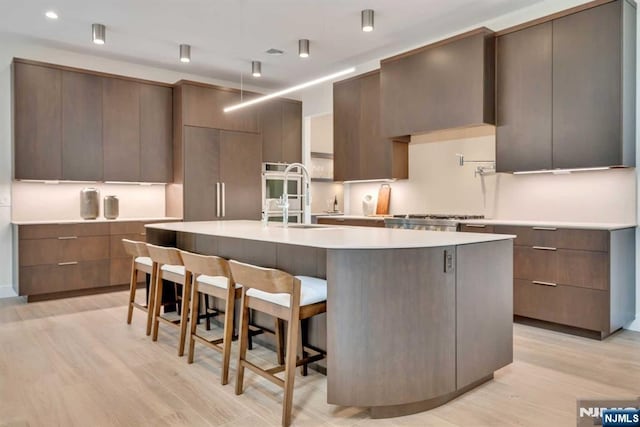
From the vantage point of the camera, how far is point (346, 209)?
6.35 m

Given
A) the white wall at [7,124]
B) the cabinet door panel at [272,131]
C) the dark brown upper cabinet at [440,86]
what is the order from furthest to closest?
the cabinet door panel at [272,131] < the white wall at [7,124] < the dark brown upper cabinet at [440,86]

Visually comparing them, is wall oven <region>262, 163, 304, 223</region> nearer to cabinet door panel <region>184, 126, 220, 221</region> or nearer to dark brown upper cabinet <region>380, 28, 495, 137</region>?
cabinet door panel <region>184, 126, 220, 221</region>

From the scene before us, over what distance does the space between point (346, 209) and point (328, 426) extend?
4386mm

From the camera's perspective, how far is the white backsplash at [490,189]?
12.5 feet

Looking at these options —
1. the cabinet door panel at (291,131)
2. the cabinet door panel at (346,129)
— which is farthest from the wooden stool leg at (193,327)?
the cabinet door panel at (291,131)

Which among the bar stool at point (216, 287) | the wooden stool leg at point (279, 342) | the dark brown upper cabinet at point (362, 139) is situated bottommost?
the wooden stool leg at point (279, 342)

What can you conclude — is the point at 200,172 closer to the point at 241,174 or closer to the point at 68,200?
the point at 241,174

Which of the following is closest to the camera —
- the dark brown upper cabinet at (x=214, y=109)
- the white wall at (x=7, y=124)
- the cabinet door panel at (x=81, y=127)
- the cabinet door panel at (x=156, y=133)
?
the white wall at (x=7, y=124)

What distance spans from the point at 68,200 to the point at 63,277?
1054 millimetres

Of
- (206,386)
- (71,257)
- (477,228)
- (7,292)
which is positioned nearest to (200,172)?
(71,257)

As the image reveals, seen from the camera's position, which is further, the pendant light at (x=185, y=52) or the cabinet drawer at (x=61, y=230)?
the pendant light at (x=185, y=52)

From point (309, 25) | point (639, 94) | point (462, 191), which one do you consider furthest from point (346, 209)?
point (639, 94)

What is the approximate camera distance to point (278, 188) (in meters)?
6.89

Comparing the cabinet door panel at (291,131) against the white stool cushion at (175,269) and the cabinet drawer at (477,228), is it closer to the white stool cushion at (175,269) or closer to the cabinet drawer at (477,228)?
the cabinet drawer at (477,228)
